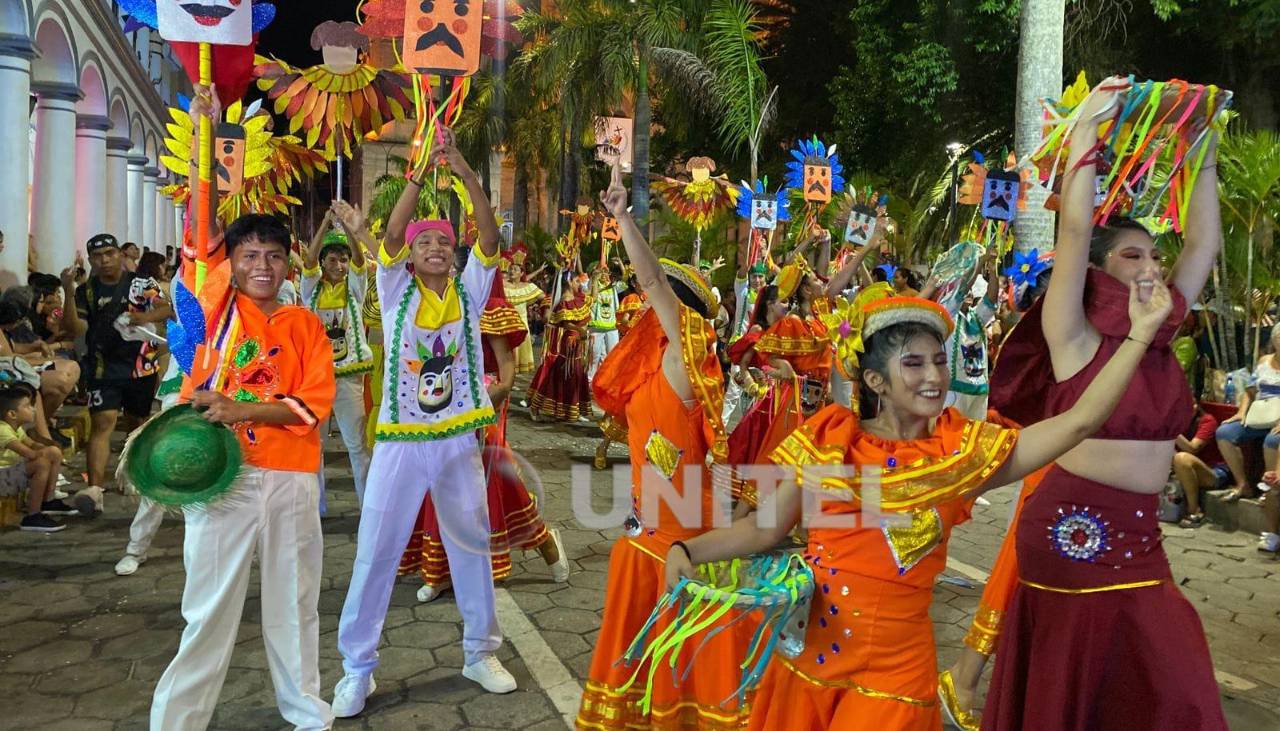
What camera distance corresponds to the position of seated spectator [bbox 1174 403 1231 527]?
8.05 meters

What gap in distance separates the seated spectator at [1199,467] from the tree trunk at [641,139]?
13529 millimetres

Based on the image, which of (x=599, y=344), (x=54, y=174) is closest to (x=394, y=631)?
(x=599, y=344)

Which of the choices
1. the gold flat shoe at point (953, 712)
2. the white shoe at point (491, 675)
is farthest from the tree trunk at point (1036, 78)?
the white shoe at point (491, 675)

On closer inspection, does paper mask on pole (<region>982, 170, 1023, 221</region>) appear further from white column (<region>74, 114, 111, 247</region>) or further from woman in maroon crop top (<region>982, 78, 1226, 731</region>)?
white column (<region>74, 114, 111, 247</region>)

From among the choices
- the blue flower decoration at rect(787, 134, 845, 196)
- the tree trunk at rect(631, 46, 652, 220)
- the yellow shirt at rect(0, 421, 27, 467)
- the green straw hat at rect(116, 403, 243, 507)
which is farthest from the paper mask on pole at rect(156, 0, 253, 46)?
the tree trunk at rect(631, 46, 652, 220)

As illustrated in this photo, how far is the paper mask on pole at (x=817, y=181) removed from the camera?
986 cm

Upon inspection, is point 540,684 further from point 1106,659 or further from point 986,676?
point 1106,659

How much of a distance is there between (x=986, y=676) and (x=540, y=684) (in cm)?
201

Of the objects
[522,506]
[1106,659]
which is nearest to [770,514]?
[1106,659]

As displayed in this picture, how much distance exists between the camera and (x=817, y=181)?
991cm

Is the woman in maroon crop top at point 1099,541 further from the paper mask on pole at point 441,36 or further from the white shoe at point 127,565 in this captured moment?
the white shoe at point 127,565

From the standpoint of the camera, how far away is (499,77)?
85.9ft

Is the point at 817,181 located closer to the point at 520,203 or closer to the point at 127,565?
the point at 127,565

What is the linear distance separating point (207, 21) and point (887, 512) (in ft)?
9.30
